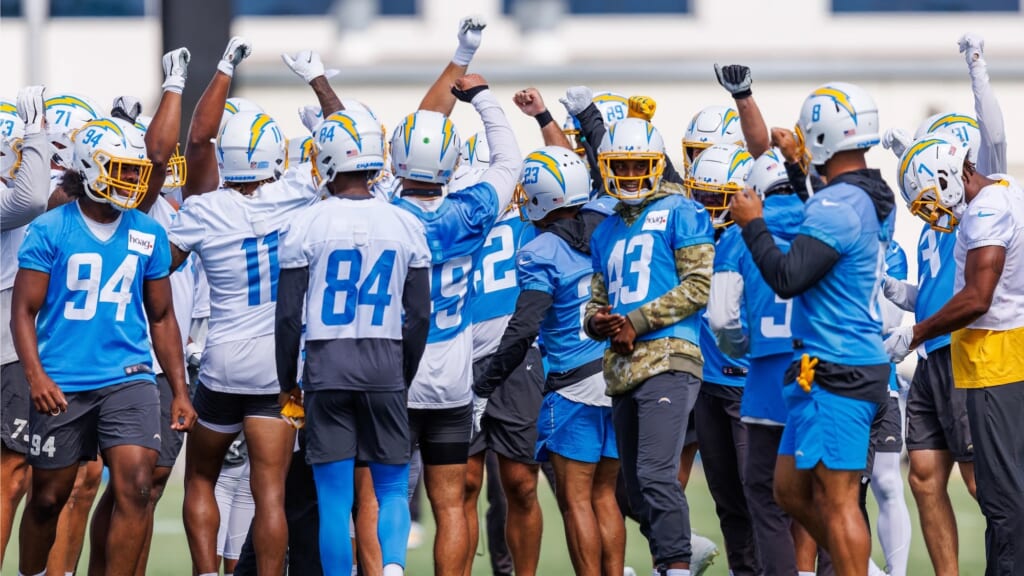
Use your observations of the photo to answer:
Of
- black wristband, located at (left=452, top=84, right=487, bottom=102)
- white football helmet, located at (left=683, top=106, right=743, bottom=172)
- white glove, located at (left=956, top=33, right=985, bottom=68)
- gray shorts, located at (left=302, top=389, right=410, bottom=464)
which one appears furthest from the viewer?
white football helmet, located at (left=683, top=106, right=743, bottom=172)

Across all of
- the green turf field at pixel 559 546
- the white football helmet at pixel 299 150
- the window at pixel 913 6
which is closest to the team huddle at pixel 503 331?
the white football helmet at pixel 299 150

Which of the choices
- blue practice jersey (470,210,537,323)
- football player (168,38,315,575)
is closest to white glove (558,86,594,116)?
blue practice jersey (470,210,537,323)

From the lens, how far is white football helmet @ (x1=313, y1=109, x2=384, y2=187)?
23.2ft

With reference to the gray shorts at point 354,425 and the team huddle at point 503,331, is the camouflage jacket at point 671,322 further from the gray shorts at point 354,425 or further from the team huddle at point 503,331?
the gray shorts at point 354,425

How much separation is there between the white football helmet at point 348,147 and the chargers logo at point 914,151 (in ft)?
7.99

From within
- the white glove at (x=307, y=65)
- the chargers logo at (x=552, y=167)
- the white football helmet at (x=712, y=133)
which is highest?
the white glove at (x=307, y=65)

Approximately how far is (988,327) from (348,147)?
2.83 m

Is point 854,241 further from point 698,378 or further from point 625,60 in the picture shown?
point 625,60

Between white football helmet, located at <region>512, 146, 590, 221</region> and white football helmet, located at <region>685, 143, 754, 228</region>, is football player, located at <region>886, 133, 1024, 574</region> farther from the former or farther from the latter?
white football helmet, located at <region>512, 146, 590, 221</region>

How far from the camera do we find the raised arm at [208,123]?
26.2 feet

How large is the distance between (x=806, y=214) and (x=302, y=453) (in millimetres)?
2528

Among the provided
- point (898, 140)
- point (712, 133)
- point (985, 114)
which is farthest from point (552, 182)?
point (898, 140)

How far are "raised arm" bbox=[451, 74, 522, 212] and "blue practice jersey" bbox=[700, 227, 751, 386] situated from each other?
1.05 m

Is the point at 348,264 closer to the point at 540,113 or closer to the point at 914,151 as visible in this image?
the point at 540,113
